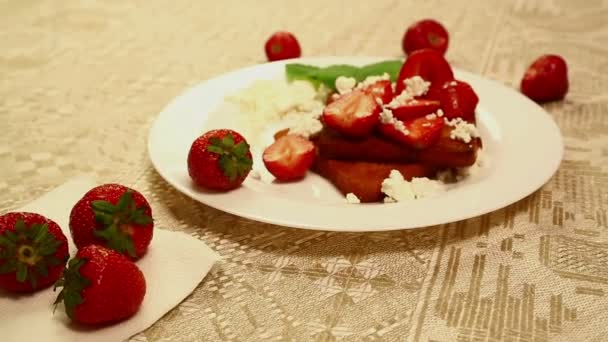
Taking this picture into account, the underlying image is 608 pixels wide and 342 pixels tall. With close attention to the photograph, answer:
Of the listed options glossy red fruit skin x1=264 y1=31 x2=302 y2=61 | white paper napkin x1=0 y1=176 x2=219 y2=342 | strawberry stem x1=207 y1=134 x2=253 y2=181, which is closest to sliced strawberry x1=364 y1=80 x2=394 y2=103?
strawberry stem x1=207 y1=134 x2=253 y2=181

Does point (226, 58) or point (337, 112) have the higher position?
point (337, 112)

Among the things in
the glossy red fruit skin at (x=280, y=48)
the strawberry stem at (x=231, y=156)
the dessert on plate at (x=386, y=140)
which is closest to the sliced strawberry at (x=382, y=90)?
the dessert on plate at (x=386, y=140)

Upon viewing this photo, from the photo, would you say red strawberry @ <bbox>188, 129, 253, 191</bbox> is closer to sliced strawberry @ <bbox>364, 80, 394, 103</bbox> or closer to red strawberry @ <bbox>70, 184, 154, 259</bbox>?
red strawberry @ <bbox>70, 184, 154, 259</bbox>

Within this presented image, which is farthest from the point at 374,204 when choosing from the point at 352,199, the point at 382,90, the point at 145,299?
the point at 145,299

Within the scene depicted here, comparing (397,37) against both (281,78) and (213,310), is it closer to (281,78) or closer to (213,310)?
(281,78)

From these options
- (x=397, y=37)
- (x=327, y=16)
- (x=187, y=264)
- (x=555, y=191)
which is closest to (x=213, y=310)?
(x=187, y=264)

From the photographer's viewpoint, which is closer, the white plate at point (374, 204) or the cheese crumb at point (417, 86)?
the white plate at point (374, 204)

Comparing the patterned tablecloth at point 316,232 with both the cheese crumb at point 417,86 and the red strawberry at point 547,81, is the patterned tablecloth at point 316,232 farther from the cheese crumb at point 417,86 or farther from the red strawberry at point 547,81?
the cheese crumb at point 417,86

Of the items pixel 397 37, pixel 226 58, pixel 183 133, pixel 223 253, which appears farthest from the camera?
pixel 397 37
